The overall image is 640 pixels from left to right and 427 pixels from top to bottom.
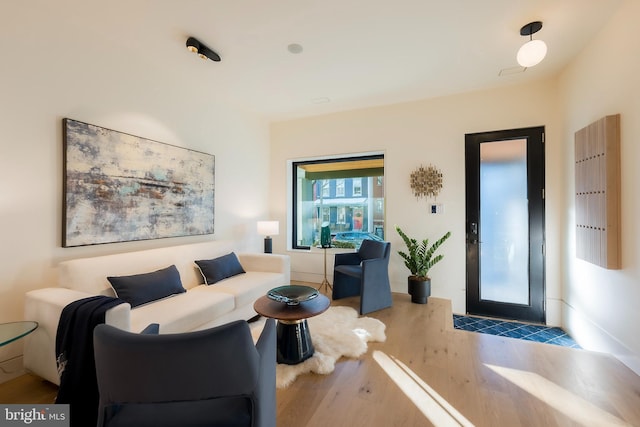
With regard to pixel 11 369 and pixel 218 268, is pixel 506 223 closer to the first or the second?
pixel 218 268

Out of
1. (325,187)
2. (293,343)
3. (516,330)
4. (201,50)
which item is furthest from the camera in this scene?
(325,187)

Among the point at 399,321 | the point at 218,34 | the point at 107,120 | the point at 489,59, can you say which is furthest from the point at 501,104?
the point at 107,120

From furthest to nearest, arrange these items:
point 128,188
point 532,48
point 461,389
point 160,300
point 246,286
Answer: point 246,286
point 128,188
point 160,300
point 532,48
point 461,389

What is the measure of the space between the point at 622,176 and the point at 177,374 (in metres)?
3.31

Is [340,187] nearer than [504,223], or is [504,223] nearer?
[504,223]

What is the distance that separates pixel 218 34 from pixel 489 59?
274 cm

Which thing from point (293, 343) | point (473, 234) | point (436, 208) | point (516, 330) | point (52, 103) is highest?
point (52, 103)

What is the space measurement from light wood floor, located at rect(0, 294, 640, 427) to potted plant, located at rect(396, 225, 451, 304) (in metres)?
1.00

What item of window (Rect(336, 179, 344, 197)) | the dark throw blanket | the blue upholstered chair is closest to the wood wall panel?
the blue upholstered chair

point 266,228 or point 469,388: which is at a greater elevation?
point 266,228

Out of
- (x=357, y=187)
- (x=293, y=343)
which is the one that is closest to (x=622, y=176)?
(x=293, y=343)

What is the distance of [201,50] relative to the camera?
8.70 ft

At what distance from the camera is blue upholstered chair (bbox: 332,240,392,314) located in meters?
3.21

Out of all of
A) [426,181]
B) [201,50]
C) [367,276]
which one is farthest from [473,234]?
[201,50]
